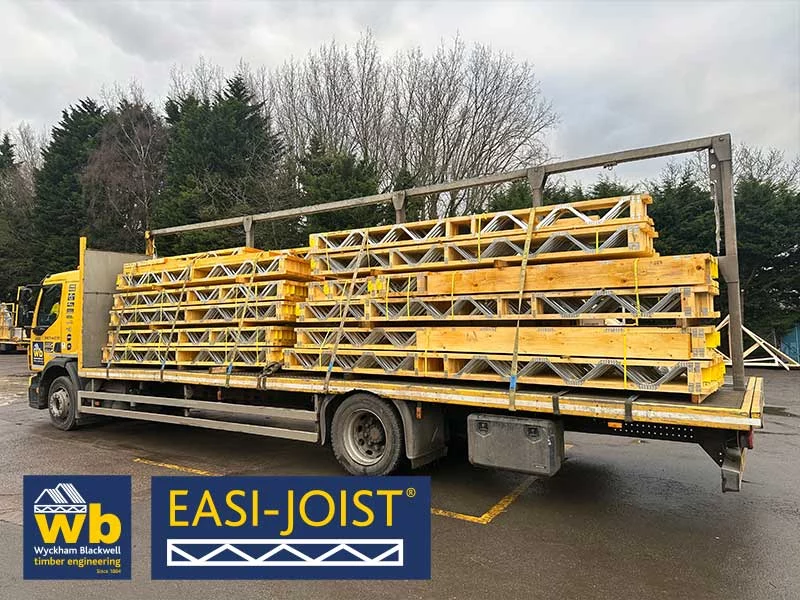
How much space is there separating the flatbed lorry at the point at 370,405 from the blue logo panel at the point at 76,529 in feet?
7.49

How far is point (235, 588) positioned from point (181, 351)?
4.89 metres

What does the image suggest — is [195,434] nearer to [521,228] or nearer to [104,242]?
[521,228]

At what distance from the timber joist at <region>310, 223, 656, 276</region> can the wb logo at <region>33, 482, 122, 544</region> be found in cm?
344

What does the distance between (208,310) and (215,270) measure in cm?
59

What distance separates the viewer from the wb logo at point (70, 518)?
4.39 metres

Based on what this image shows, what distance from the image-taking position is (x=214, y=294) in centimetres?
796

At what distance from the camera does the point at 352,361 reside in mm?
6398

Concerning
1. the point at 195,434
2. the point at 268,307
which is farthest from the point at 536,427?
the point at 195,434

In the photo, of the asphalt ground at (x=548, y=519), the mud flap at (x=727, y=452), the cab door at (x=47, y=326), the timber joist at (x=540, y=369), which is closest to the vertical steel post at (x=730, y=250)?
the timber joist at (x=540, y=369)

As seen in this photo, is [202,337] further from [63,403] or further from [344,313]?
[63,403]

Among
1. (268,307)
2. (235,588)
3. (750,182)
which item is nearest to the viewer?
(235,588)

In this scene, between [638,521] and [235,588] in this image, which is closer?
[235,588]

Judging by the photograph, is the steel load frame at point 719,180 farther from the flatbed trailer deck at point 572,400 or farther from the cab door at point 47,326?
the cab door at point 47,326

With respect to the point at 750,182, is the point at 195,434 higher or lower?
lower
